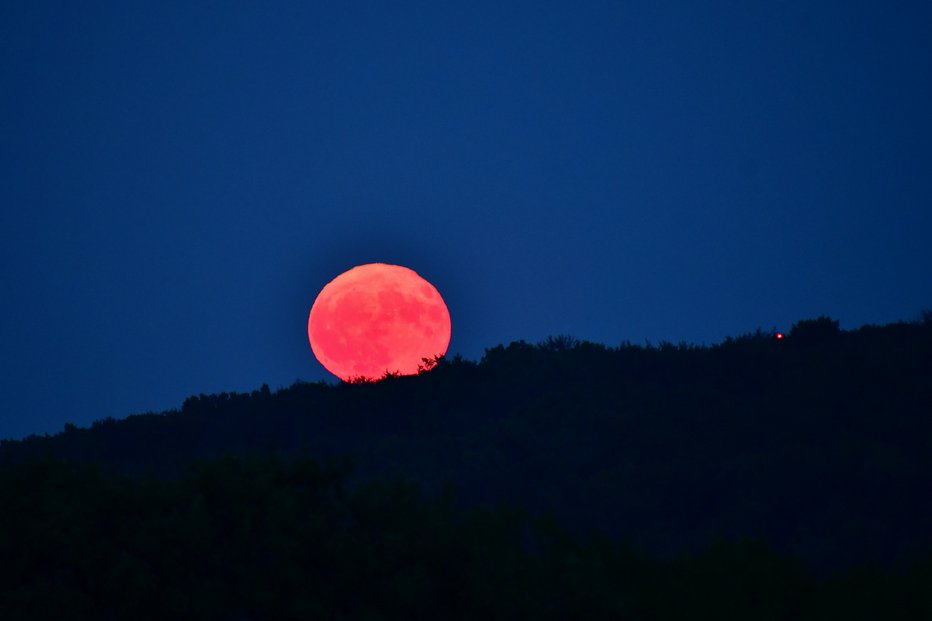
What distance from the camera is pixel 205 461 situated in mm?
11664

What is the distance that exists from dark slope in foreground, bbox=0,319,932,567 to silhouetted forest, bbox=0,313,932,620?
0.22 feet

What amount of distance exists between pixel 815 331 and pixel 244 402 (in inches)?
567

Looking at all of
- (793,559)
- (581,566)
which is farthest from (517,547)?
(793,559)

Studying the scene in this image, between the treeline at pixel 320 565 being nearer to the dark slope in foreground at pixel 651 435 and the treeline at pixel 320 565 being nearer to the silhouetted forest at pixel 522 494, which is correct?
the silhouetted forest at pixel 522 494

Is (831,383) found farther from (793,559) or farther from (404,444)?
(793,559)

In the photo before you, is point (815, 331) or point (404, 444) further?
point (815, 331)

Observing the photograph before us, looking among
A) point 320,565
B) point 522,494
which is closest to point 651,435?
point 522,494

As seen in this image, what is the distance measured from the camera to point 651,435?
21.5 metres

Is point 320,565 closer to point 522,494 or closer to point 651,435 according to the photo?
point 522,494

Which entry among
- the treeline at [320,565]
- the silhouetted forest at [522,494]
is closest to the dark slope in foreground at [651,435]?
the silhouetted forest at [522,494]

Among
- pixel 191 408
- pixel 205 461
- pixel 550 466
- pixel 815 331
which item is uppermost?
pixel 191 408

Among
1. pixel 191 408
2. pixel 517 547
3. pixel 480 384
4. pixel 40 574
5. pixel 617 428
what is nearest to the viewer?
pixel 40 574

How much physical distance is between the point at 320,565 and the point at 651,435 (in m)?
11.7

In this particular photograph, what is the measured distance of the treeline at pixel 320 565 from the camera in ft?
34.3
